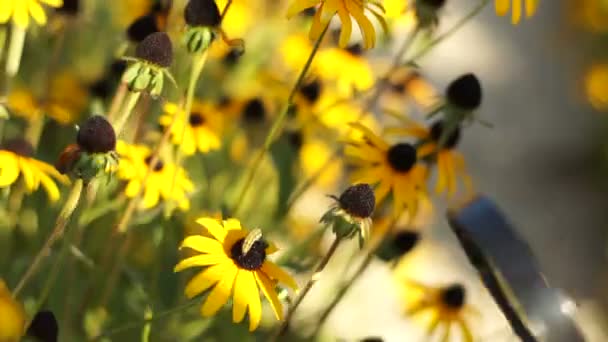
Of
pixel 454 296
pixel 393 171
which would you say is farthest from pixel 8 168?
pixel 454 296

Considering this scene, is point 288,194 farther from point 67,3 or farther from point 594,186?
point 594,186

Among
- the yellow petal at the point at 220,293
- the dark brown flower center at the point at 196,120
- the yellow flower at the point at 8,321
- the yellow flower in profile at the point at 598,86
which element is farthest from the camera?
Answer: the yellow flower in profile at the point at 598,86

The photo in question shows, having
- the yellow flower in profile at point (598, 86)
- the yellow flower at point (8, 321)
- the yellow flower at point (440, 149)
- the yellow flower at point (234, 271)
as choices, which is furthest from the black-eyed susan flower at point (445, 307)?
the yellow flower in profile at point (598, 86)

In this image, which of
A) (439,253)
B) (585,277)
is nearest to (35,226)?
(439,253)

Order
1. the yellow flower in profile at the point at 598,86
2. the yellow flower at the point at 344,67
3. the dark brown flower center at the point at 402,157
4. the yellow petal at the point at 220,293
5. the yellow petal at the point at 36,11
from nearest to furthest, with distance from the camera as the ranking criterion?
the yellow petal at the point at 220,293
the yellow petal at the point at 36,11
the dark brown flower center at the point at 402,157
the yellow flower at the point at 344,67
the yellow flower in profile at the point at 598,86

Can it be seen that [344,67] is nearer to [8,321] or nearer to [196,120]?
[196,120]

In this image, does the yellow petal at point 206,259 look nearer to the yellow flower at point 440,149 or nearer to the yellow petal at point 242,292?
the yellow petal at point 242,292
